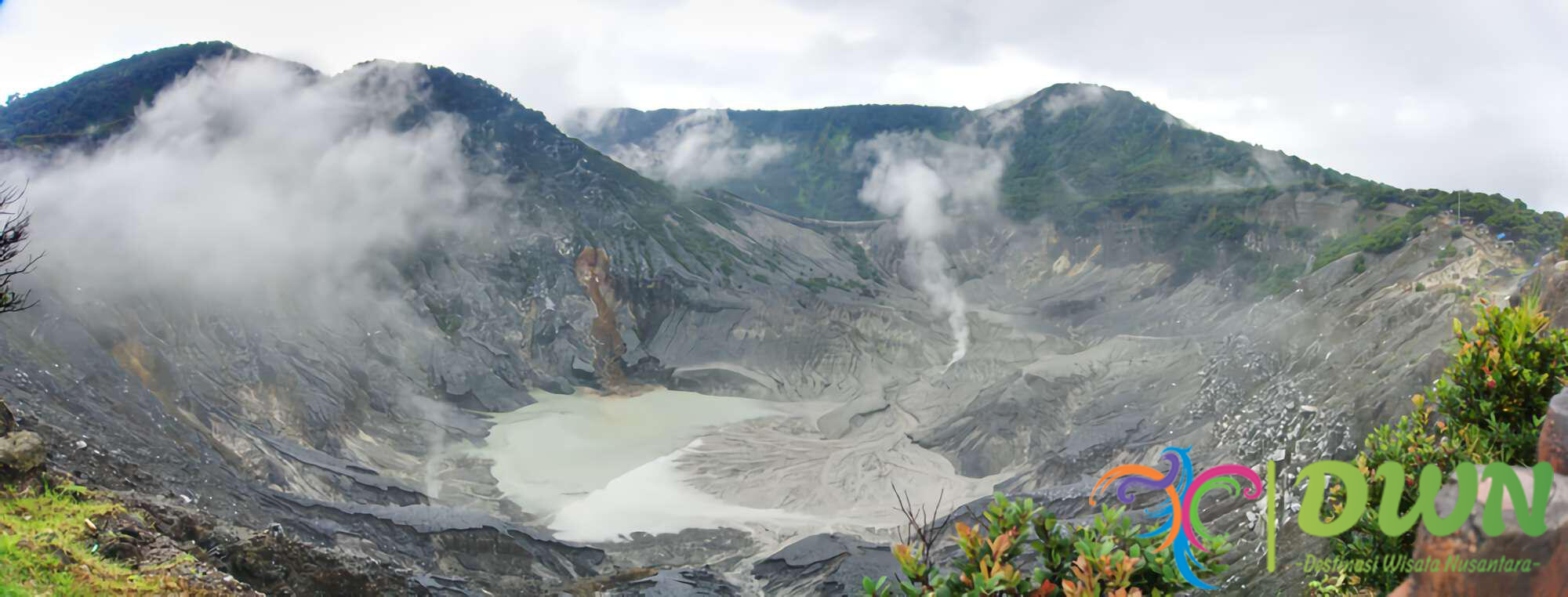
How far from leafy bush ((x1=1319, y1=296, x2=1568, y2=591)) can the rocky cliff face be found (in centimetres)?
659

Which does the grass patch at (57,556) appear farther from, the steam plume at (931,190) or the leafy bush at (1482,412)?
the steam plume at (931,190)

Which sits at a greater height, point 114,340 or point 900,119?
point 900,119

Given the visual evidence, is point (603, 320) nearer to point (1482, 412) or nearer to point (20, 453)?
point (20, 453)

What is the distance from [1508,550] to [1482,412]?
2.22 metres

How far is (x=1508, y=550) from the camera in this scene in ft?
12.9

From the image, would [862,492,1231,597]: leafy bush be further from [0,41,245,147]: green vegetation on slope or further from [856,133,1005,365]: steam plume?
[856,133,1005,365]: steam plume

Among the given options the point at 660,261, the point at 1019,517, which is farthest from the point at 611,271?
the point at 1019,517

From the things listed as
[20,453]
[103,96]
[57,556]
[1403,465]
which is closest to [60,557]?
[57,556]

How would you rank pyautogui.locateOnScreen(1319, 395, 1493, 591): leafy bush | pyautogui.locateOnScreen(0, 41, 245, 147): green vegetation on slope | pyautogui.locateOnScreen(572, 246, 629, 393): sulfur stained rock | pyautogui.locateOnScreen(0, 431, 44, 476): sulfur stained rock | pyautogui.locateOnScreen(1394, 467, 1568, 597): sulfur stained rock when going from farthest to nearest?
1. pyautogui.locateOnScreen(572, 246, 629, 393): sulfur stained rock
2. pyautogui.locateOnScreen(0, 41, 245, 147): green vegetation on slope
3. pyautogui.locateOnScreen(0, 431, 44, 476): sulfur stained rock
4. pyautogui.locateOnScreen(1319, 395, 1493, 591): leafy bush
5. pyautogui.locateOnScreen(1394, 467, 1568, 597): sulfur stained rock

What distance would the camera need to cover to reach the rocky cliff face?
19.7 m

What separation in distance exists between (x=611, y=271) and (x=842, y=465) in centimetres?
2254

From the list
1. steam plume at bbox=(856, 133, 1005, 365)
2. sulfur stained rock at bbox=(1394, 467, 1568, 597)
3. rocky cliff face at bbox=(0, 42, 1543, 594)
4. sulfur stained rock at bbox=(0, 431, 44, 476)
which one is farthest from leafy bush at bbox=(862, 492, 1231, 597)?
steam plume at bbox=(856, 133, 1005, 365)

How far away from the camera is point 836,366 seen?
4703 centimetres

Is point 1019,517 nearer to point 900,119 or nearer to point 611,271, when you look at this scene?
point 611,271
